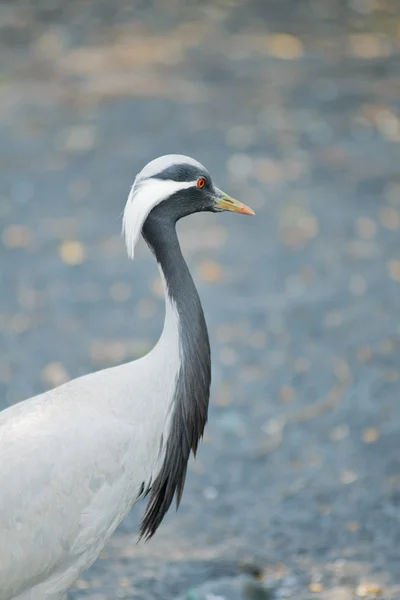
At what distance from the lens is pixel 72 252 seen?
7.58 m

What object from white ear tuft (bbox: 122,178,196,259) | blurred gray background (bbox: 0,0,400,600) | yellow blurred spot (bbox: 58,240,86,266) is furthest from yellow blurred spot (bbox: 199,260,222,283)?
white ear tuft (bbox: 122,178,196,259)

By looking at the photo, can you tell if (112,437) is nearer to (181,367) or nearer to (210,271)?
(181,367)

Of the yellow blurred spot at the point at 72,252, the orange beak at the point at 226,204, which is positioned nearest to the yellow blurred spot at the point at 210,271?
the yellow blurred spot at the point at 72,252

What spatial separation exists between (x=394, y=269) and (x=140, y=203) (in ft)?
12.2

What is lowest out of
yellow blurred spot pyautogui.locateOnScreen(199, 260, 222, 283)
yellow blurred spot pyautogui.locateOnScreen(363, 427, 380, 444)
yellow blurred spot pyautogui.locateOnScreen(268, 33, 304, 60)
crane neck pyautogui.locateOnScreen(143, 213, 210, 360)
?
yellow blurred spot pyautogui.locateOnScreen(268, 33, 304, 60)

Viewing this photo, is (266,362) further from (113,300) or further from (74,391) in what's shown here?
(74,391)

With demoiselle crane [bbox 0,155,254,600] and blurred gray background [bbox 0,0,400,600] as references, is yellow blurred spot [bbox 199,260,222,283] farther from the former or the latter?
demoiselle crane [bbox 0,155,254,600]

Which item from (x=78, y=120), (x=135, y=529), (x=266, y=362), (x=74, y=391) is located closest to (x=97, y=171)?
(x=78, y=120)

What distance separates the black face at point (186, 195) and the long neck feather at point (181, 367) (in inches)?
1.6

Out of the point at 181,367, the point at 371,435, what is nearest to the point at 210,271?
the point at 371,435

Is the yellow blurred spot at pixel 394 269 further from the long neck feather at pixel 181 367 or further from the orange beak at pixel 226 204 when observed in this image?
the long neck feather at pixel 181 367

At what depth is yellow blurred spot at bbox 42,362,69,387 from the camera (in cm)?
610

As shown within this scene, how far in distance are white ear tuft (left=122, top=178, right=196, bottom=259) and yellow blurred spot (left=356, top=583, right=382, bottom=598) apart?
5.58ft

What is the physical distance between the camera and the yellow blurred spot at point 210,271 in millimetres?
7238
